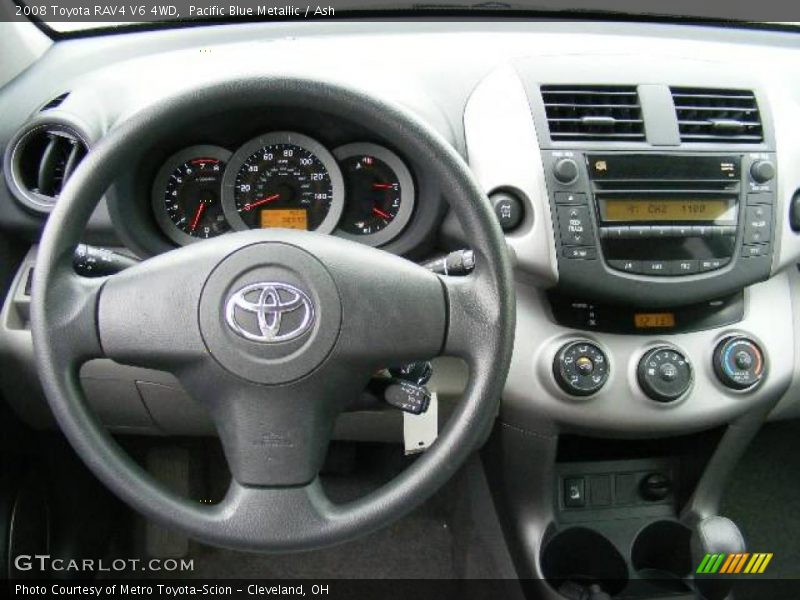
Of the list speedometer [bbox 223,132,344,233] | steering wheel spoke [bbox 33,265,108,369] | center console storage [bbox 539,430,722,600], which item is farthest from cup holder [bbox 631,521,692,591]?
steering wheel spoke [bbox 33,265,108,369]

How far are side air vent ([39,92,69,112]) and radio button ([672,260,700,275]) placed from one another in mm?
1107

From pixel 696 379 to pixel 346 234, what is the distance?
2.18 ft

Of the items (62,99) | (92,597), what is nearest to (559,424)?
(62,99)

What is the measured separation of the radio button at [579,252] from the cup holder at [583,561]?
1.85 ft

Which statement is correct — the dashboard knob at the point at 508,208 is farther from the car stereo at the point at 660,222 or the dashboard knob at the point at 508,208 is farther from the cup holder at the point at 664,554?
the cup holder at the point at 664,554

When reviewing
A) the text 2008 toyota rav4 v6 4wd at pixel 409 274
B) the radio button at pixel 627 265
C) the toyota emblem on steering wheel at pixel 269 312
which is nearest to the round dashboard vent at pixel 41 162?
the text 2008 toyota rav4 v6 4wd at pixel 409 274

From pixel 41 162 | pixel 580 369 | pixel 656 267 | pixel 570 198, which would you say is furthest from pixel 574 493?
pixel 41 162

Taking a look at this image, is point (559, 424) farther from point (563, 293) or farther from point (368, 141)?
point (368, 141)

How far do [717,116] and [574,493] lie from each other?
755 millimetres

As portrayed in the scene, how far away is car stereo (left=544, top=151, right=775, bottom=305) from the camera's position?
1.35 metres

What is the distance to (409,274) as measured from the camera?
101 cm

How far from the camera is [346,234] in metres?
1.43

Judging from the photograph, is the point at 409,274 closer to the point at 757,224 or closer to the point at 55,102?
the point at 757,224

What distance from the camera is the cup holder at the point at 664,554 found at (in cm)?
159
